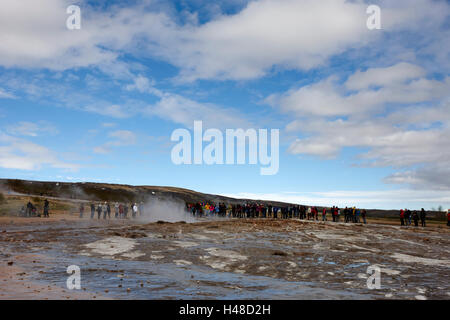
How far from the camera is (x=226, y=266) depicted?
13.7 meters

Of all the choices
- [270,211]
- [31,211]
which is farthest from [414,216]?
[31,211]

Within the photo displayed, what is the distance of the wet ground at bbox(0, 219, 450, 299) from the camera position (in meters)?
9.54

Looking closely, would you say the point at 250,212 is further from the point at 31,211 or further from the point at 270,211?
the point at 31,211

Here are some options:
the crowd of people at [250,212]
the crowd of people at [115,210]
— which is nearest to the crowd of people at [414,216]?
the crowd of people at [250,212]

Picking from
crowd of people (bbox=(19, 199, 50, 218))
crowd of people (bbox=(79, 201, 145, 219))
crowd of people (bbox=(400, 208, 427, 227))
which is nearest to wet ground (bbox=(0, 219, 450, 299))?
crowd of people (bbox=(400, 208, 427, 227))

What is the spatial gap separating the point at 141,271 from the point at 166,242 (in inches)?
286

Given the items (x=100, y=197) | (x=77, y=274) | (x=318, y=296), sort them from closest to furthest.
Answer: (x=318, y=296)
(x=77, y=274)
(x=100, y=197)

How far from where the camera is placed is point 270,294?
9.23 meters

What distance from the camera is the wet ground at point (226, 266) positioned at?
9539mm

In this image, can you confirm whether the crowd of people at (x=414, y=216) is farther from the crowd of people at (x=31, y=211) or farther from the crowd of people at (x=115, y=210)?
Result: the crowd of people at (x=31, y=211)
